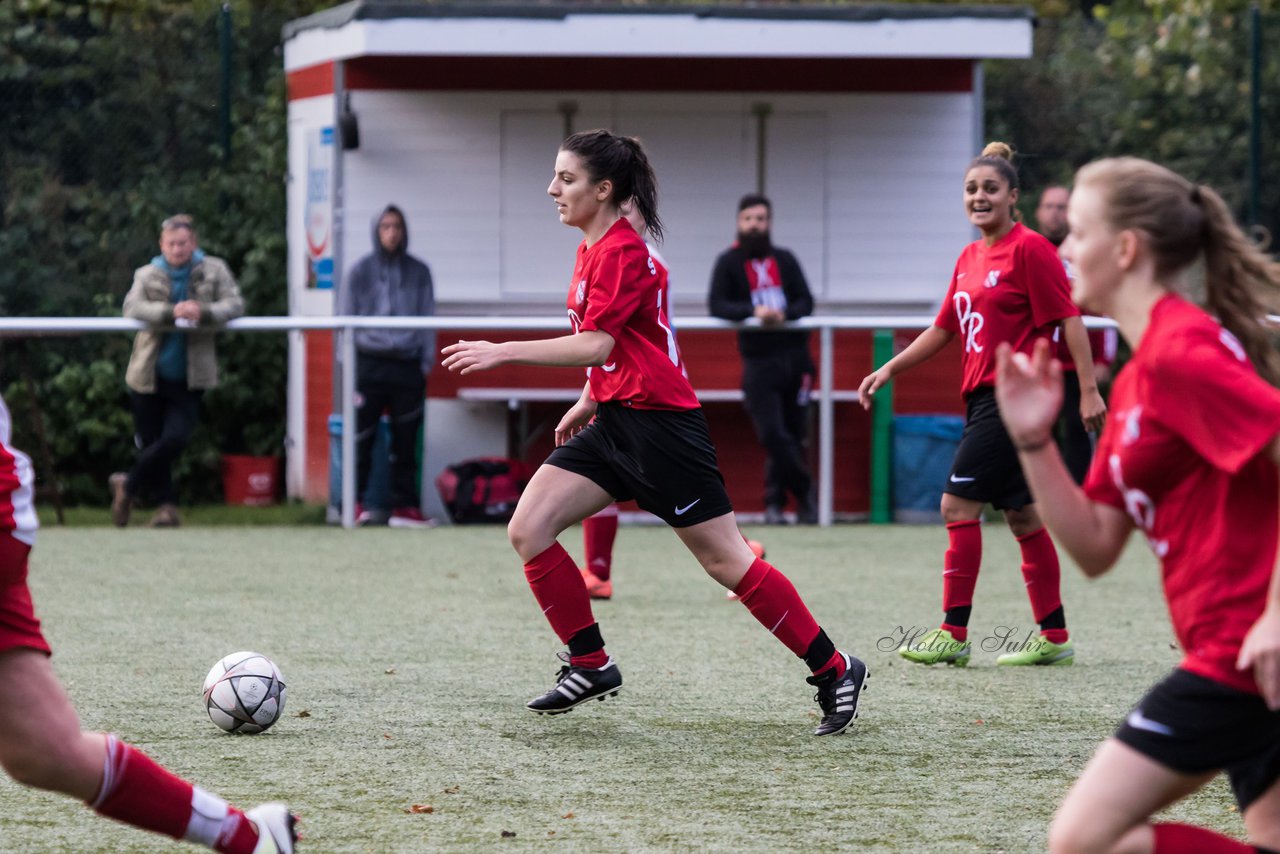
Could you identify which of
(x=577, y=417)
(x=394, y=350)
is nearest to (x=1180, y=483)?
(x=577, y=417)

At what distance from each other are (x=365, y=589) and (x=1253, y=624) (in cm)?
655

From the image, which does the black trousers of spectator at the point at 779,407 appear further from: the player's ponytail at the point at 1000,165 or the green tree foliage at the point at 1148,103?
the player's ponytail at the point at 1000,165

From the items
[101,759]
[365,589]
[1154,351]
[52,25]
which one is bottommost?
[365,589]

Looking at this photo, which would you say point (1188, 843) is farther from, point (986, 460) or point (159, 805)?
point (986, 460)

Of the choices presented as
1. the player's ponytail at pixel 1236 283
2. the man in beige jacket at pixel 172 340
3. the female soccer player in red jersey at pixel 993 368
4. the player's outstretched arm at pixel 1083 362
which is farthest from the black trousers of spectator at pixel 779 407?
the player's ponytail at pixel 1236 283

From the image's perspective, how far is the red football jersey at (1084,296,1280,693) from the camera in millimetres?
2871

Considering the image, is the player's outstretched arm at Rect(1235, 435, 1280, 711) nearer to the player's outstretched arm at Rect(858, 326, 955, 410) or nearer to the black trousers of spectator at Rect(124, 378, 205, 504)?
the player's outstretched arm at Rect(858, 326, 955, 410)

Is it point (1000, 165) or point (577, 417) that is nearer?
point (577, 417)

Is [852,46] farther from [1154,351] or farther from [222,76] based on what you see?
[1154,351]

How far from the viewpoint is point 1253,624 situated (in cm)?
288

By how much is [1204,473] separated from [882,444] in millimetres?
9879

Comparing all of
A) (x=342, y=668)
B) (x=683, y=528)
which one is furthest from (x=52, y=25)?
(x=683, y=528)

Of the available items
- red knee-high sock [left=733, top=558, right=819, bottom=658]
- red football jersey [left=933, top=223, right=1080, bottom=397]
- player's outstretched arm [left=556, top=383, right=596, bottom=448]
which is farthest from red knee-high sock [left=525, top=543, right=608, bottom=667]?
red football jersey [left=933, top=223, right=1080, bottom=397]

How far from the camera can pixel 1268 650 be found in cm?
274
